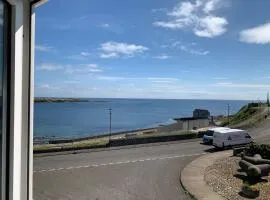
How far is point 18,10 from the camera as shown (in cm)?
220

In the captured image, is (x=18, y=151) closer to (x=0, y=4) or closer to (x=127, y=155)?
(x=0, y=4)

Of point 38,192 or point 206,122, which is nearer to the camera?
point 38,192

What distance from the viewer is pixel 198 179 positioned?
16734mm

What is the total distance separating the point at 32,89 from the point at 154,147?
89.9 ft

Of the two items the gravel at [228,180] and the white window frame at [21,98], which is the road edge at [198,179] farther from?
the white window frame at [21,98]

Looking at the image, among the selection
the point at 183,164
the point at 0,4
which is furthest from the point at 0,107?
the point at 183,164

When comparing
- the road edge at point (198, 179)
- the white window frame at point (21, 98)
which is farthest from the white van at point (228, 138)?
the white window frame at point (21, 98)

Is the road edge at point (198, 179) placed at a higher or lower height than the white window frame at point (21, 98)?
lower

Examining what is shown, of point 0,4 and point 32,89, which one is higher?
point 0,4

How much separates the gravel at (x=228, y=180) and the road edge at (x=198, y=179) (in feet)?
0.95

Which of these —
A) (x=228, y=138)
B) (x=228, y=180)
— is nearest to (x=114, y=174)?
(x=228, y=180)

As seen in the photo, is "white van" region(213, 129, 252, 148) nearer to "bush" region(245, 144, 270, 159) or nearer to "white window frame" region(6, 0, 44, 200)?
"bush" region(245, 144, 270, 159)

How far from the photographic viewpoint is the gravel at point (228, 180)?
14.1 m

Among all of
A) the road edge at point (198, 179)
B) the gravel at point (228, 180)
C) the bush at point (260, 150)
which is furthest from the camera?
the bush at point (260, 150)
